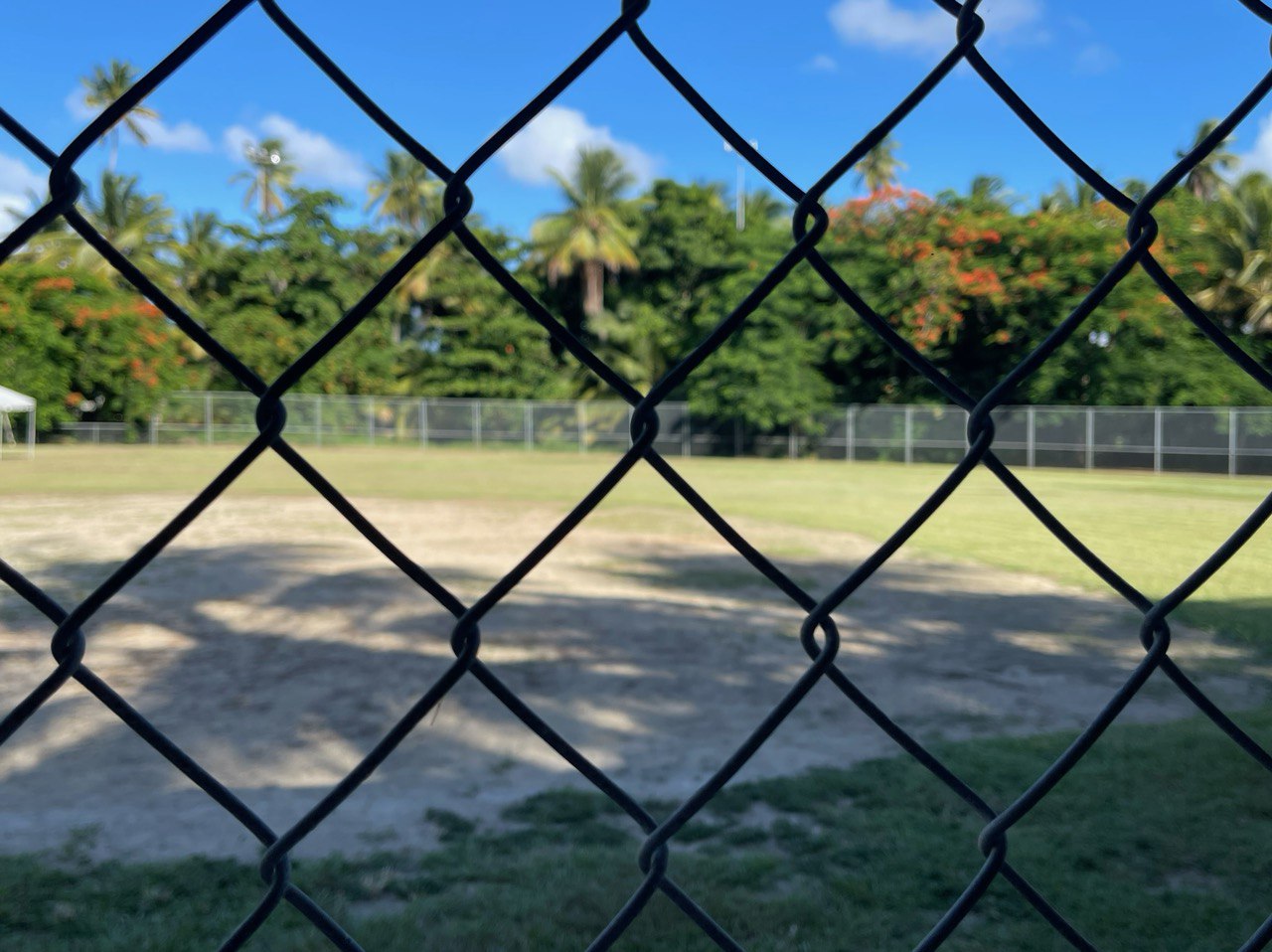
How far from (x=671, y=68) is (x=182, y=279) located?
108 feet

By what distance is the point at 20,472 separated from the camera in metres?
18.3

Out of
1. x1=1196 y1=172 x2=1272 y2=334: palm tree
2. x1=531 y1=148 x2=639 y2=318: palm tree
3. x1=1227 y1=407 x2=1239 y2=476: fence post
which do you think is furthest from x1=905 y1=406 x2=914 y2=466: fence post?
x1=531 y1=148 x2=639 y2=318: palm tree

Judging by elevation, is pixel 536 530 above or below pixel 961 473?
below

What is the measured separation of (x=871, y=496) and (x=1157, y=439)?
956cm

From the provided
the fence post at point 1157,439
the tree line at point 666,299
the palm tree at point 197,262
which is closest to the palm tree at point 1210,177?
the tree line at point 666,299

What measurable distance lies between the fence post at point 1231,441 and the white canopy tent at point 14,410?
22.8 m

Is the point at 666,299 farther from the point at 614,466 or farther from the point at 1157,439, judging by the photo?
the point at 614,466

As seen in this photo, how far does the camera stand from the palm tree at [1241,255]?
88.0 ft

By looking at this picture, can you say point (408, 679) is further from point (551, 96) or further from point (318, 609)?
point (551, 96)

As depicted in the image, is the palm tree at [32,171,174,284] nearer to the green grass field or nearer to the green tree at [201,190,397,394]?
the green tree at [201,190,397,394]

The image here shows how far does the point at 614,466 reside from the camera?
812 mm

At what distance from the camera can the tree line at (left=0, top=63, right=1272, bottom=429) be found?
23828mm

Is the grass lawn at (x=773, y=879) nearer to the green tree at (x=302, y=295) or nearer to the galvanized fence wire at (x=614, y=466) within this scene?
the galvanized fence wire at (x=614, y=466)

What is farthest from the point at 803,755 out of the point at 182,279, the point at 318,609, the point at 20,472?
the point at 182,279
